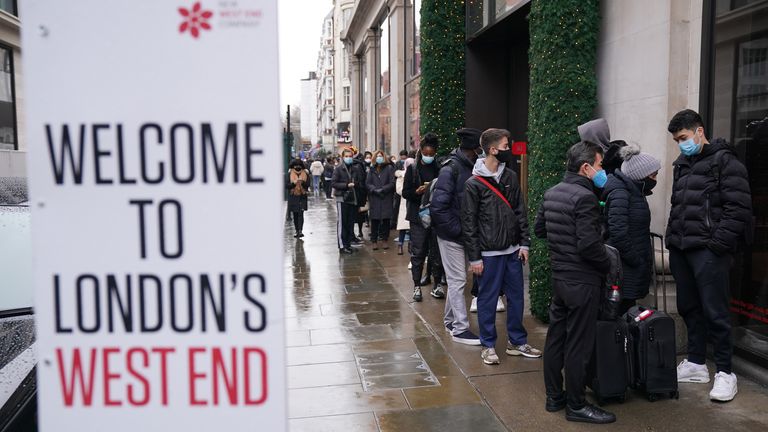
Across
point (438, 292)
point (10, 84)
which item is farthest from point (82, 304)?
point (10, 84)

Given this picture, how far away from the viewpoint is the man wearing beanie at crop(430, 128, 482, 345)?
662 cm

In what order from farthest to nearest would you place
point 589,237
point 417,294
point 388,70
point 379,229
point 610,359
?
point 388,70 → point 379,229 → point 417,294 → point 610,359 → point 589,237

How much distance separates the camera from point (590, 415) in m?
4.72

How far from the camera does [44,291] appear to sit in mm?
1809

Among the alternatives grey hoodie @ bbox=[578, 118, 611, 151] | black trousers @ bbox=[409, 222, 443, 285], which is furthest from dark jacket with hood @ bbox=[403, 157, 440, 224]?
grey hoodie @ bbox=[578, 118, 611, 151]

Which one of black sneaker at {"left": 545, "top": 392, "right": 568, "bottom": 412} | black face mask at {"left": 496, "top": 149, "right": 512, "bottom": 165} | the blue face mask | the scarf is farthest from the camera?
the scarf

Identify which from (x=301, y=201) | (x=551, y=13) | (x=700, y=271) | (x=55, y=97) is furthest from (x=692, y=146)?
(x=301, y=201)

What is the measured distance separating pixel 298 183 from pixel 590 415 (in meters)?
11.0

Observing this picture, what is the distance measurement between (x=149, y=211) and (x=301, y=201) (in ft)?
43.7

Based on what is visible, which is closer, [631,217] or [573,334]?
[573,334]

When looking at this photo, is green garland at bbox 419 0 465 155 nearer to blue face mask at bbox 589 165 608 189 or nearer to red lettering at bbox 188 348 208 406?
blue face mask at bbox 589 165 608 189

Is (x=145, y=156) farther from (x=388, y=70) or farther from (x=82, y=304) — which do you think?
(x=388, y=70)

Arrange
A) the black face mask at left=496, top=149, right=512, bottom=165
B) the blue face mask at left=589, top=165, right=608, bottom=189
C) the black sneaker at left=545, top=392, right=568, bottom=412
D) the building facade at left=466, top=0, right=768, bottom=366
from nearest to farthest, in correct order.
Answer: the black sneaker at left=545, top=392, right=568, bottom=412 → the blue face mask at left=589, top=165, right=608, bottom=189 → the building facade at left=466, top=0, right=768, bottom=366 → the black face mask at left=496, top=149, right=512, bottom=165

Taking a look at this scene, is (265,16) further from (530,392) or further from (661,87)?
(661,87)
